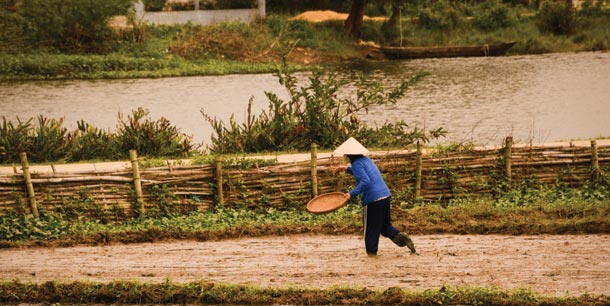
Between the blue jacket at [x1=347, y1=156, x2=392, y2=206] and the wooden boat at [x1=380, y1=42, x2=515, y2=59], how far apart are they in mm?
29665

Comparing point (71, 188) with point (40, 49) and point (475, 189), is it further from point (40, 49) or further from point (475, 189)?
point (40, 49)

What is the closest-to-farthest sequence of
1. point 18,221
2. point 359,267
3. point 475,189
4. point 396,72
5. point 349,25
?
point 359,267
point 18,221
point 475,189
point 396,72
point 349,25

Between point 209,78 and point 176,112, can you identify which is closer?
point 176,112

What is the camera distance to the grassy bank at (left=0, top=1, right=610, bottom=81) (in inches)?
1406

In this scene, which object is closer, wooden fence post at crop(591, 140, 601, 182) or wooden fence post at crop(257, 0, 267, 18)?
wooden fence post at crop(591, 140, 601, 182)

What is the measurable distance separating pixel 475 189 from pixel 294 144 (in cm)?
388

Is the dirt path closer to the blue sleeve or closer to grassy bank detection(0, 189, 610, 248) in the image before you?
grassy bank detection(0, 189, 610, 248)

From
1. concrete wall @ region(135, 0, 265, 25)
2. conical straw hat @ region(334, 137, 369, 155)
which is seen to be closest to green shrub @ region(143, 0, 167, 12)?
concrete wall @ region(135, 0, 265, 25)

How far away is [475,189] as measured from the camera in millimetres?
15367

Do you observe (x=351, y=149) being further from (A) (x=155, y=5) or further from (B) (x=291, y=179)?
(A) (x=155, y=5)

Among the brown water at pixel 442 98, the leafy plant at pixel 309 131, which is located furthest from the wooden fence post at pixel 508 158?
the brown water at pixel 442 98

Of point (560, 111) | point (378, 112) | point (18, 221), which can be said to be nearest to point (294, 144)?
point (18, 221)

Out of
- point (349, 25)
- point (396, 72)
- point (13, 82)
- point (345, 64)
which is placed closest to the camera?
point (13, 82)

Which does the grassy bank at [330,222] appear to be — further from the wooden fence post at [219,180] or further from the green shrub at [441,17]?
the green shrub at [441,17]
